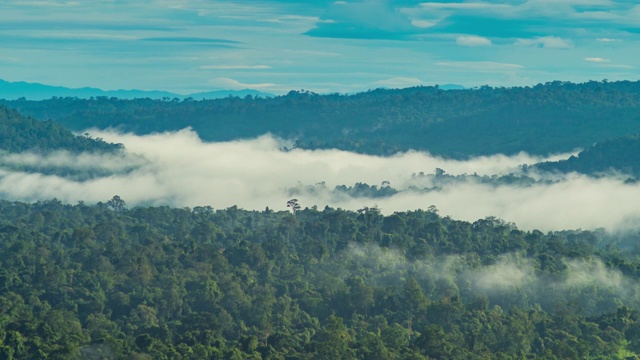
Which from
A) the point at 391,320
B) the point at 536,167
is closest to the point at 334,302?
the point at 391,320

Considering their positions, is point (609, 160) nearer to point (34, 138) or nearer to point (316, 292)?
point (34, 138)

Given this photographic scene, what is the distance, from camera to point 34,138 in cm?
18262

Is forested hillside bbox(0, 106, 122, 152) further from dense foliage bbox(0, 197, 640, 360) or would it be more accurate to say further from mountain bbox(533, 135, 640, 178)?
dense foliage bbox(0, 197, 640, 360)

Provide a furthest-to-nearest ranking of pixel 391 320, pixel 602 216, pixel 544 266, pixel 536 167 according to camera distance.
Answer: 1. pixel 536 167
2. pixel 602 216
3. pixel 544 266
4. pixel 391 320

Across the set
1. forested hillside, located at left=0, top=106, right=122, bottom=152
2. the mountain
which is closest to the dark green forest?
the mountain

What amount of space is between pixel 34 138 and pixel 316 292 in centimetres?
11561

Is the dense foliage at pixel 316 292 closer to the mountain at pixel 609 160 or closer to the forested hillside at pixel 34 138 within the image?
the mountain at pixel 609 160

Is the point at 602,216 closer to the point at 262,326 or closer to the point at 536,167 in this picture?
the point at 536,167

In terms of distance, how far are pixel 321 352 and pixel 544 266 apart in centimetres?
3411

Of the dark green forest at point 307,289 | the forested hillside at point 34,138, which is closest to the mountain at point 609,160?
the dark green forest at point 307,289

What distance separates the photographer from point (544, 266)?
8619 centimetres

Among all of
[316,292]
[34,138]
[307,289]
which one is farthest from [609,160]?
[316,292]

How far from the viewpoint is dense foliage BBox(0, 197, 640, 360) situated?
59.0 metres

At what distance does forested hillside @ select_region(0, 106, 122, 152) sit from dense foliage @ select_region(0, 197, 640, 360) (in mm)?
75218
